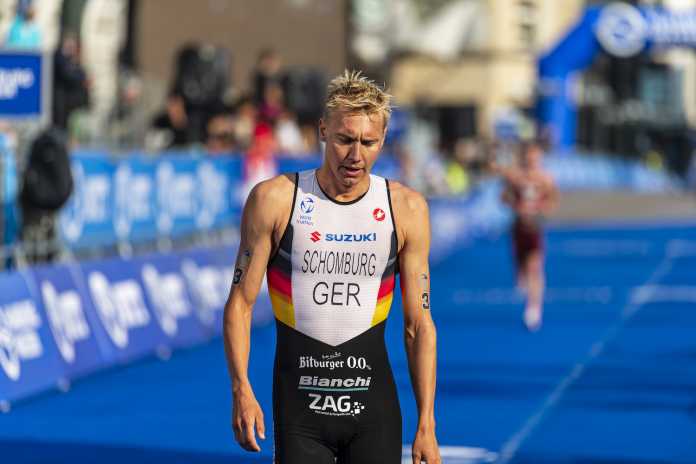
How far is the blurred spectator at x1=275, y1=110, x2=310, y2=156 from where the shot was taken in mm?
23422

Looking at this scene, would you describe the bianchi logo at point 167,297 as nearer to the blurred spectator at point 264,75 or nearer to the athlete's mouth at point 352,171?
the blurred spectator at point 264,75

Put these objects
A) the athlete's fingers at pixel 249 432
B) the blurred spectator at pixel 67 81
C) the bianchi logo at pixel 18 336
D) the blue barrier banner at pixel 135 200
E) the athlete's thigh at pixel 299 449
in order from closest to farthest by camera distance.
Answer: the athlete's fingers at pixel 249 432, the athlete's thigh at pixel 299 449, the bianchi logo at pixel 18 336, the blurred spectator at pixel 67 81, the blue barrier banner at pixel 135 200

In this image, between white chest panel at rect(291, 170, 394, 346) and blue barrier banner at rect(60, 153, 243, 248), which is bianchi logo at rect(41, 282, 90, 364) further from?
white chest panel at rect(291, 170, 394, 346)

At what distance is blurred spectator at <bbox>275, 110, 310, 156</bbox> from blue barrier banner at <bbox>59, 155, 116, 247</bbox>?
6.37 metres

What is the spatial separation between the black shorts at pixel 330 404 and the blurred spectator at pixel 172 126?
14.5 m

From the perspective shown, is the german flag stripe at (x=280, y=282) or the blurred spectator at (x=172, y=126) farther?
the blurred spectator at (x=172, y=126)

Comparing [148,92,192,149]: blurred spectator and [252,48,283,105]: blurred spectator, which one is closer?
[148,92,192,149]: blurred spectator

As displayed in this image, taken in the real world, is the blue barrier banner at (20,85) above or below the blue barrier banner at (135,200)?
above

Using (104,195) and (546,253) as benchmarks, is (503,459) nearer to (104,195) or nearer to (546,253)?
(104,195)

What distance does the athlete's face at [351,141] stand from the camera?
228 inches

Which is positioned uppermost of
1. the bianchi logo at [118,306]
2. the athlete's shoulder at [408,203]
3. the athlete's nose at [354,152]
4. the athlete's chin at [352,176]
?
the athlete's nose at [354,152]

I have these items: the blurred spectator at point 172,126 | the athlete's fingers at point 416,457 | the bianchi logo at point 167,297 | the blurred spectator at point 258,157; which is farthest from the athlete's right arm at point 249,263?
the blurred spectator at point 258,157

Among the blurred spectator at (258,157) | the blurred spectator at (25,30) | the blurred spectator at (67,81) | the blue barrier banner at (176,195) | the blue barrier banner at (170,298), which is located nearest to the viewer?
the blurred spectator at (25,30)

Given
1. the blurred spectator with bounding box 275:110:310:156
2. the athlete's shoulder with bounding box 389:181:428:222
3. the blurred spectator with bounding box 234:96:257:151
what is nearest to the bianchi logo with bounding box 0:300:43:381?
the athlete's shoulder with bounding box 389:181:428:222
